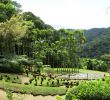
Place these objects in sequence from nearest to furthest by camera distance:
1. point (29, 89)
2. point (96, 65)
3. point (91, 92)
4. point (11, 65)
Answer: point (91, 92), point (29, 89), point (11, 65), point (96, 65)

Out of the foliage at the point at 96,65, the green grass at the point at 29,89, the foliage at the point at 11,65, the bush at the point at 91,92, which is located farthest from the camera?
the foliage at the point at 96,65

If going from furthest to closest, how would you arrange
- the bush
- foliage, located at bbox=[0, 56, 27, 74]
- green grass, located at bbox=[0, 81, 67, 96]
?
foliage, located at bbox=[0, 56, 27, 74] < green grass, located at bbox=[0, 81, 67, 96] < the bush

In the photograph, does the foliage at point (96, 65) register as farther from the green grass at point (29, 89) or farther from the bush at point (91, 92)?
the bush at point (91, 92)

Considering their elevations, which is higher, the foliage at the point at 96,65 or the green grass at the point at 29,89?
the green grass at the point at 29,89

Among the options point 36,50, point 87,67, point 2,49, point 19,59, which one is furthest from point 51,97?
point 87,67

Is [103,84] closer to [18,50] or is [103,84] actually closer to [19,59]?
[19,59]

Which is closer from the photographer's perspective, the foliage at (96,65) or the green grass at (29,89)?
the green grass at (29,89)

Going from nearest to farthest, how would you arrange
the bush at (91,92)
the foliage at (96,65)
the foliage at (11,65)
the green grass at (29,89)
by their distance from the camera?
the bush at (91,92) → the green grass at (29,89) → the foliage at (11,65) → the foliage at (96,65)

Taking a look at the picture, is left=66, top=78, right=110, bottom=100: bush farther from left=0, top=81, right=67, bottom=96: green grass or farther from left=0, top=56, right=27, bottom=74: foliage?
left=0, top=56, right=27, bottom=74: foliage

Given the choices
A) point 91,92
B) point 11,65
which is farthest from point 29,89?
point 91,92

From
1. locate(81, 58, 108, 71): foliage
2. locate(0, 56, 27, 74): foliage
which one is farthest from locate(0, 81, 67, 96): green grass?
locate(81, 58, 108, 71): foliage

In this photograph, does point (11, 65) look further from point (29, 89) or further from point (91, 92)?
point (91, 92)

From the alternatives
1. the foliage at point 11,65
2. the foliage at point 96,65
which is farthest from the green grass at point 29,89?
the foliage at point 96,65

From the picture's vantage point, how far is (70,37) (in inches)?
1897
